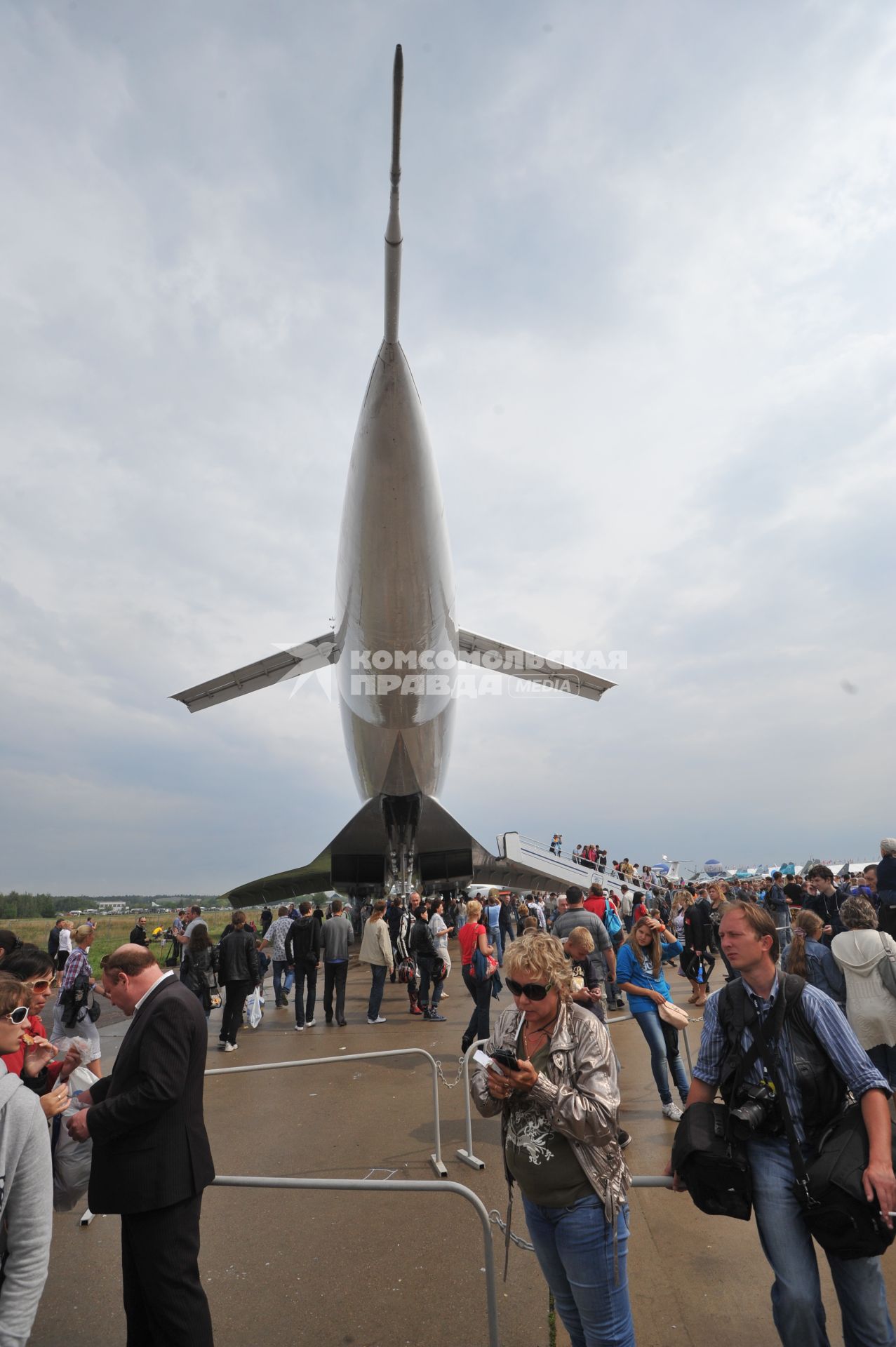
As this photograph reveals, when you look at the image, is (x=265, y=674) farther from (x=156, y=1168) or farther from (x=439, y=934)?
(x=156, y=1168)

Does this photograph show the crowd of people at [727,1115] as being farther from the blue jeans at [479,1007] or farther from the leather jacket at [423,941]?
the leather jacket at [423,941]

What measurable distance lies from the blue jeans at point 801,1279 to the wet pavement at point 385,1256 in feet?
2.74

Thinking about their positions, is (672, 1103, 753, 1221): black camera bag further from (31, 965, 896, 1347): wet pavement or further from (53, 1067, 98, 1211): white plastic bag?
(53, 1067, 98, 1211): white plastic bag

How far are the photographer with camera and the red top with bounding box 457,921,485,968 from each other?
184 inches

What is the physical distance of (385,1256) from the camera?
3.44 m

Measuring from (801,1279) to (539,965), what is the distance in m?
1.19

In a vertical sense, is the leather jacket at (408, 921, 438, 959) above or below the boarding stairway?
below

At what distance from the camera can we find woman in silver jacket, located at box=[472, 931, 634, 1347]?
6.82 ft

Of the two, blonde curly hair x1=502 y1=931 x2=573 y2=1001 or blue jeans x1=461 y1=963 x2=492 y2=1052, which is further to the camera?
blue jeans x1=461 y1=963 x2=492 y2=1052

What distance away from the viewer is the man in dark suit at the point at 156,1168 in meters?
2.38

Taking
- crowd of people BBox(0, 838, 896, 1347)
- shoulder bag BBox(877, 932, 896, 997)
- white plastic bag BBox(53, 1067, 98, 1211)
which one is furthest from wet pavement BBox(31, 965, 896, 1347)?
shoulder bag BBox(877, 932, 896, 997)

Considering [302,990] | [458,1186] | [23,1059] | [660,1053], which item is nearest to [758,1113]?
[458,1186]

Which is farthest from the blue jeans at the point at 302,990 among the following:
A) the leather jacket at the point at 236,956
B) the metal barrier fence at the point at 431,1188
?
the metal barrier fence at the point at 431,1188

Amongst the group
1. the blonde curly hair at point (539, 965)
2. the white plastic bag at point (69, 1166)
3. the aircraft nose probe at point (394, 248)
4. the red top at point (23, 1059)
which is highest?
the aircraft nose probe at point (394, 248)
